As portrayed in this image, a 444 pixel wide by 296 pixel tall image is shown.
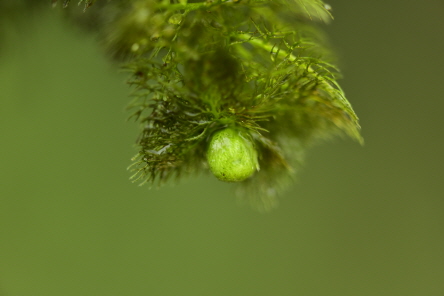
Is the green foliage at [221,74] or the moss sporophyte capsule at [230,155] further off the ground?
the green foliage at [221,74]

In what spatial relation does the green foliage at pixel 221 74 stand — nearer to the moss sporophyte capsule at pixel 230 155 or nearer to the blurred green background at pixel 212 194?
the moss sporophyte capsule at pixel 230 155

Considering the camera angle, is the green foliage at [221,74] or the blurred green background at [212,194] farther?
the blurred green background at [212,194]

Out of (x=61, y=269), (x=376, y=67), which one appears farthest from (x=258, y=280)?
(x=376, y=67)

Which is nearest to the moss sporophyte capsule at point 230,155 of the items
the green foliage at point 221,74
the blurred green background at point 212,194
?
the green foliage at point 221,74

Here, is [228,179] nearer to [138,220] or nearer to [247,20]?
[247,20]
